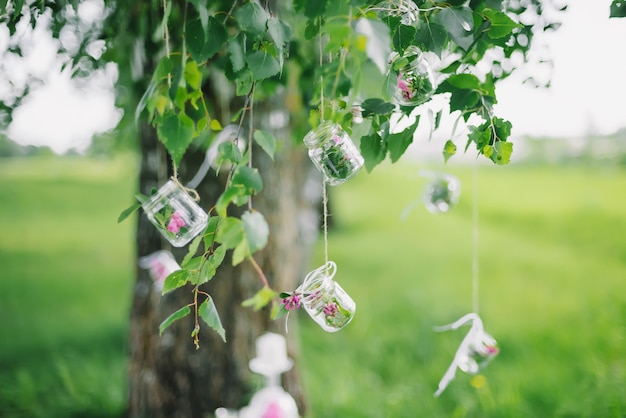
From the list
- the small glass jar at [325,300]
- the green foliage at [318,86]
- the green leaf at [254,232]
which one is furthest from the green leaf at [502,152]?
the green leaf at [254,232]

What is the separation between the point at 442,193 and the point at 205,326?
→ 103cm

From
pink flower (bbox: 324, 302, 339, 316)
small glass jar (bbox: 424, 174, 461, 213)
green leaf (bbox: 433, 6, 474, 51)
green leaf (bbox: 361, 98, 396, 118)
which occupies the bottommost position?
pink flower (bbox: 324, 302, 339, 316)

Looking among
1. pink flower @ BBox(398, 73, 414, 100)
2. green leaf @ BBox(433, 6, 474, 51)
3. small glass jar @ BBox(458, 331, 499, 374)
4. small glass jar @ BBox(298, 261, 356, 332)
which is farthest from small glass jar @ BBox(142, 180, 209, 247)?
small glass jar @ BBox(458, 331, 499, 374)

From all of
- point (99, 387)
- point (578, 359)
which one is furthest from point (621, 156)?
point (99, 387)

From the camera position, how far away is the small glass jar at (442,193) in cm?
154

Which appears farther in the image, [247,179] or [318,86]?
[318,86]

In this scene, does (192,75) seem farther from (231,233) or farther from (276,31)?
(231,233)

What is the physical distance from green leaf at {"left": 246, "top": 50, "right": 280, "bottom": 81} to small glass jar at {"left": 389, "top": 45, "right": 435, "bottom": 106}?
220 millimetres

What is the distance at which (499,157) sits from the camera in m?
0.94

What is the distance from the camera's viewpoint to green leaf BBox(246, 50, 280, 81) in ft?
2.81

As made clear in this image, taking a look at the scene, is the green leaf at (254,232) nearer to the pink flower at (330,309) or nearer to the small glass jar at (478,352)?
the pink flower at (330,309)

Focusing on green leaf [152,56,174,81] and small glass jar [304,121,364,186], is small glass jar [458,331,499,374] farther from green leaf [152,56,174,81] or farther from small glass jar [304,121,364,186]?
green leaf [152,56,174,81]

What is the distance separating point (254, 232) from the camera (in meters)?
0.72

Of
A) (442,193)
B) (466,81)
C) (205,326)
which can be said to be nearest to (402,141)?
(466,81)
